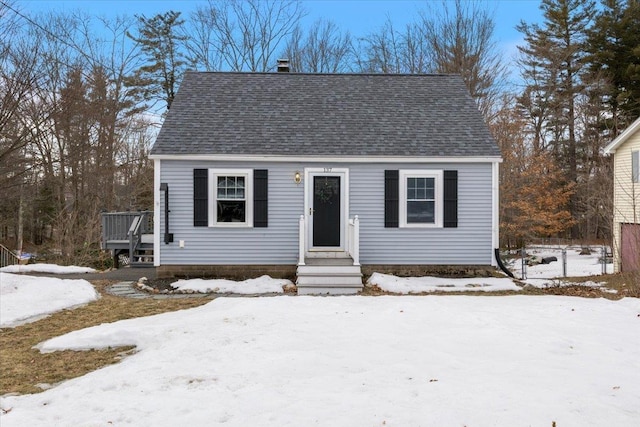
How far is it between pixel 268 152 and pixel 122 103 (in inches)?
635

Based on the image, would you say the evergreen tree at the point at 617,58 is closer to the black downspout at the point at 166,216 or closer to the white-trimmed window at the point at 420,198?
the white-trimmed window at the point at 420,198

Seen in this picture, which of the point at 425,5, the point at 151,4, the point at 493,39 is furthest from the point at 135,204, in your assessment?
the point at 493,39

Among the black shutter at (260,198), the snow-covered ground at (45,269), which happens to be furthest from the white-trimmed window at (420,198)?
the snow-covered ground at (45,269)

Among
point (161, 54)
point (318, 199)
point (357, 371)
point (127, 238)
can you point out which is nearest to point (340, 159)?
point (318, 199)

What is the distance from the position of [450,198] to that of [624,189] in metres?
8.69

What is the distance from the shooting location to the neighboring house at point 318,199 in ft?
35.4

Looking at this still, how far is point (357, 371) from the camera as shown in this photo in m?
4.32

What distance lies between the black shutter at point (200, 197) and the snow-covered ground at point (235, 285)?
4.37 ft

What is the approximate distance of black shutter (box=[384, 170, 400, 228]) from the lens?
10.9 meters

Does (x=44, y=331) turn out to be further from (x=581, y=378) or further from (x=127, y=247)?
(x=127, y=247)

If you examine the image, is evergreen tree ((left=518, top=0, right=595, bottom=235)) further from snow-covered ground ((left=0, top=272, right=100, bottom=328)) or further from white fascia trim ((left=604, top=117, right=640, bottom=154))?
snow-covered ground ((left=0, top=272, right=100, bottom=328))

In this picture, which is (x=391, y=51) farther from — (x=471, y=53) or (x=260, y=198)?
(x=260, y=198)

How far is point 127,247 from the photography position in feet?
46.8

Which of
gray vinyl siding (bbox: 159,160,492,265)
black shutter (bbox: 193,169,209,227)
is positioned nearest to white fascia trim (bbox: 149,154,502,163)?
gray vinyl siding (bbox: 159,160,492,265)
